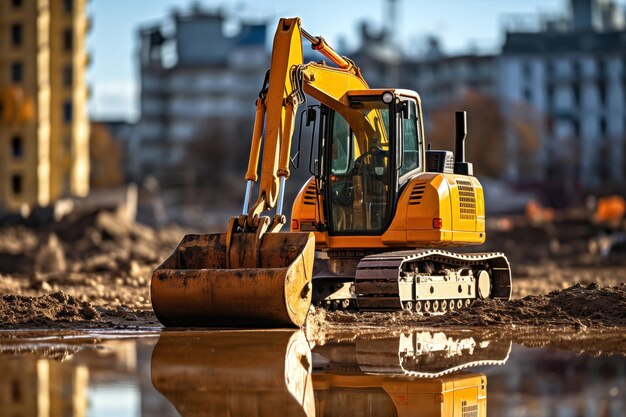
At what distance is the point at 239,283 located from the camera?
14617 millimetres

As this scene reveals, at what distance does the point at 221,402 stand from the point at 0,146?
7837 cm

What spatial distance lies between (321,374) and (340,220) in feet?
21.4

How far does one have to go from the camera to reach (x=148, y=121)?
14088 cm

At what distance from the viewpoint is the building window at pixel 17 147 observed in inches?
3342

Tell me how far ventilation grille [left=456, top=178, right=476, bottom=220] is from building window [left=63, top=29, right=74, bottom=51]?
74.1 meters

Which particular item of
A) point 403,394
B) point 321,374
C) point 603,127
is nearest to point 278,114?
point 321,374

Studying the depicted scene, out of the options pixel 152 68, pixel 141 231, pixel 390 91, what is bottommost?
pixel 141 231

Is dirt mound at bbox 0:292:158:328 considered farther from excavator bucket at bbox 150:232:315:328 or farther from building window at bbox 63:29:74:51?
building window at bbox 63:29:74:51

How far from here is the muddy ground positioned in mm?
16344

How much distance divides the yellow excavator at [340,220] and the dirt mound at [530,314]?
264 millimetres

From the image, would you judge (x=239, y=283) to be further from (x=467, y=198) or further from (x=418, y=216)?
(x=467, y=198)

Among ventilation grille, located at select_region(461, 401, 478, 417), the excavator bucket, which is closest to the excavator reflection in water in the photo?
ventilation grille, located at select_region(461, 401, 478, 417)

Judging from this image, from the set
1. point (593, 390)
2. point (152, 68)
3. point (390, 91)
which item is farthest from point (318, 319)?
point (152, 68)

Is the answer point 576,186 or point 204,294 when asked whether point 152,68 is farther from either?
point 204,294
